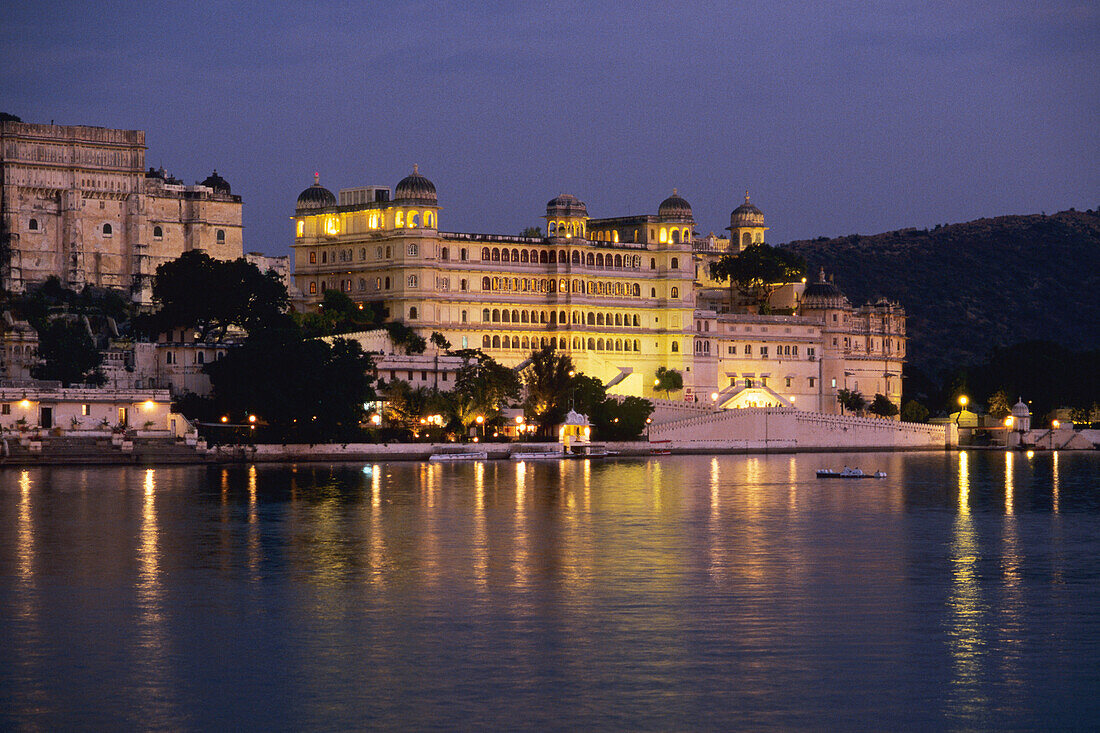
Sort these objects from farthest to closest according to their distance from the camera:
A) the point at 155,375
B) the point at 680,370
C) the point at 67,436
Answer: the point at 680,370 → the point at 155,375 → the point at 67,436

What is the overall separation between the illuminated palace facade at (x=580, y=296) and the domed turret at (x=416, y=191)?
85 millimetres

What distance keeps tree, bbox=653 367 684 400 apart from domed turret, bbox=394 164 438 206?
60.5ft

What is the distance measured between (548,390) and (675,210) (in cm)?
2581

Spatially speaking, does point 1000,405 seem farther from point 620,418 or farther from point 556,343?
point 620,418

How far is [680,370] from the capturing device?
114 m

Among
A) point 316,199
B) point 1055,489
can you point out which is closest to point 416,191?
point 316,199

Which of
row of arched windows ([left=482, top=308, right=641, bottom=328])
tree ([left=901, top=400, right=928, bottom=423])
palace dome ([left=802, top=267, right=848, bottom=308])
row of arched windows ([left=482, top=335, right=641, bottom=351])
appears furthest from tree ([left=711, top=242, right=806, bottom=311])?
row of arched windows ([left=482, top=335, right=641, bottom=351])

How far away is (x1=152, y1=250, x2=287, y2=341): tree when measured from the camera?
88312 millimetres

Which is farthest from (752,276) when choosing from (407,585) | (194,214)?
(407,585)

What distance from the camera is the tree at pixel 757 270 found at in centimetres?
12388

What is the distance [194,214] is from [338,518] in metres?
52.2

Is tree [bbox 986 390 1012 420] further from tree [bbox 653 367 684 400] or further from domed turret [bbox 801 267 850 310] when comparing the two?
tree [bbox 653 367 684 400]

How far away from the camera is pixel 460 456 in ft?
289

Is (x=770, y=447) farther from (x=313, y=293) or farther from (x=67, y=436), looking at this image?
(x=67, y=436)
